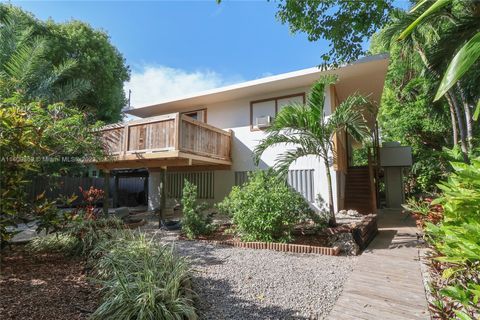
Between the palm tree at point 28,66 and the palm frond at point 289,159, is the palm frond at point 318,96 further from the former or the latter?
the palm tree at point 28,66

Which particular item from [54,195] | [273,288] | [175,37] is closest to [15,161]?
[273,288]

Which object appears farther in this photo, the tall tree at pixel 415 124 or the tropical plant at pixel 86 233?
the tall tree at pixel 415 124

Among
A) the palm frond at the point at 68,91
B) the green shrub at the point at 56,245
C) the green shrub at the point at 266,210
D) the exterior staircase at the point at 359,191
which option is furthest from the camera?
the palm frond at the point at 68,91

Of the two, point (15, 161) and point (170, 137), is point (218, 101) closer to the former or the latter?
point (170, 137)

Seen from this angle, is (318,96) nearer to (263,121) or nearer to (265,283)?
(263,121)

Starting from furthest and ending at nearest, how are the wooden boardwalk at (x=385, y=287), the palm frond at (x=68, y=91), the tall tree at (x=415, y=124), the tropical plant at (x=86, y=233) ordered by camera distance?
1. the tall tree at (x=415, y=124)
2. the palm frond at (x=68, y=91)
3. the tropical plant at (x=86, y=233)
4. the wooden boardwalk at (x=385, y=287)

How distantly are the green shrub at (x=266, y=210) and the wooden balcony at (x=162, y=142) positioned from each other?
2.75m

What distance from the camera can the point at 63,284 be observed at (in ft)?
12.0

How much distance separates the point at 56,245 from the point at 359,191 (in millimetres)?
10743

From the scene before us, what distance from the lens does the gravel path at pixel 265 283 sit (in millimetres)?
3211

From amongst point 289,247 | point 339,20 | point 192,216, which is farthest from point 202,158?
point 339,20

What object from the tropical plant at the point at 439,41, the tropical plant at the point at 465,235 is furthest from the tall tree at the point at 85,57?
the tropical plant at the point at 465,235

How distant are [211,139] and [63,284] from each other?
6771 mm

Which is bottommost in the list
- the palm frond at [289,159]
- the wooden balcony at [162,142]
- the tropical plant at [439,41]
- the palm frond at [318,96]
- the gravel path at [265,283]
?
the gravel path at [265,283]
